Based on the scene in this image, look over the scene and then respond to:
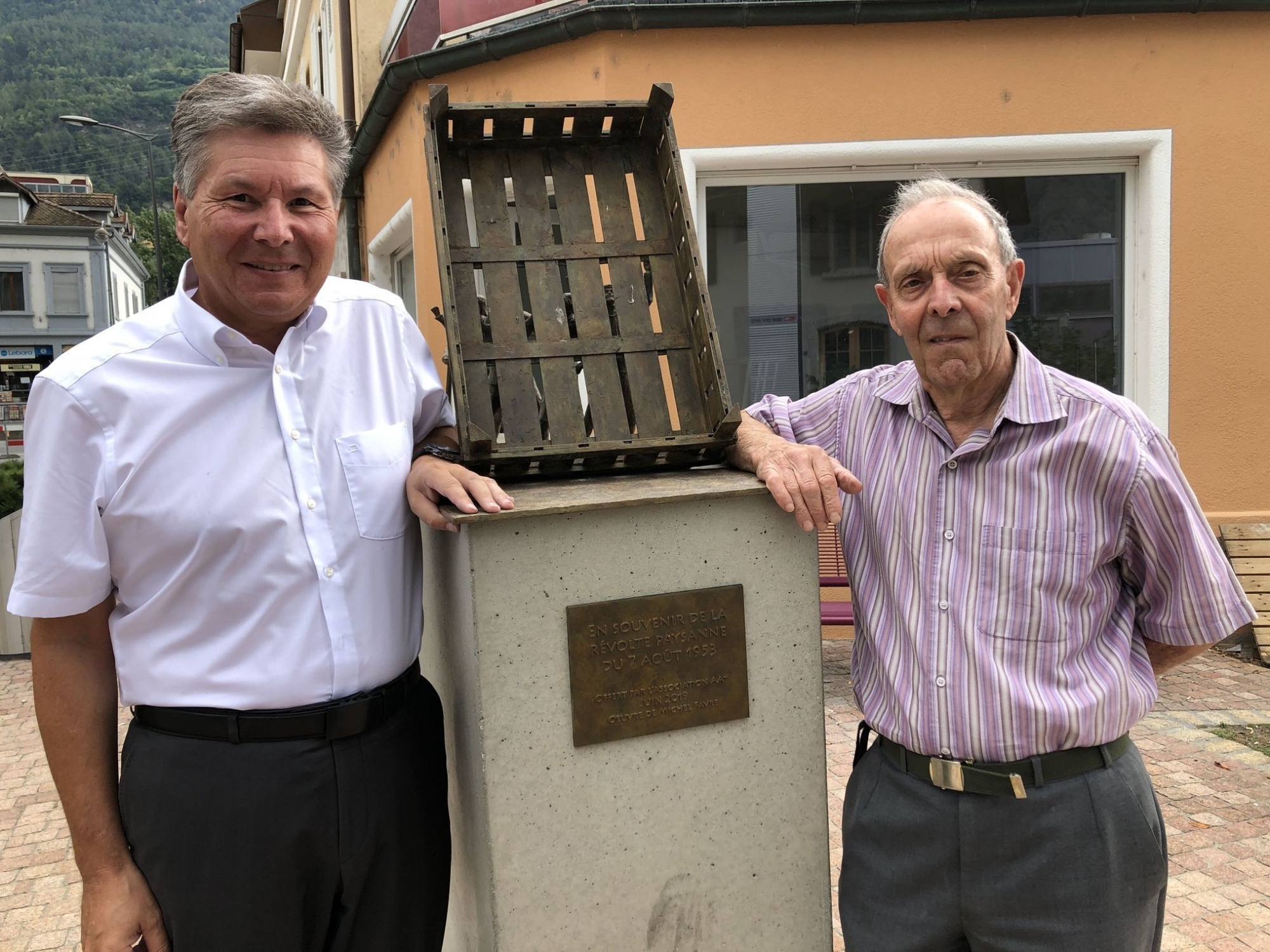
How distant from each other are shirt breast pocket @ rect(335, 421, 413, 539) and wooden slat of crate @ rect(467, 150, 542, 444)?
250 mm

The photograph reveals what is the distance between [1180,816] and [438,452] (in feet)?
12.5

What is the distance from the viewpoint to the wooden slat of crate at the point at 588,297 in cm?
228

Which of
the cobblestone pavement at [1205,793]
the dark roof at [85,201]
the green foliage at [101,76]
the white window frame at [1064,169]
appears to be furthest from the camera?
the green foliage at [101,76]

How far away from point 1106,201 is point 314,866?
6.66m

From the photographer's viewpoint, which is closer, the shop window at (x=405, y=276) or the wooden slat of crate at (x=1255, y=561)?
the wooden slat of crate at (x=1255, y=561)

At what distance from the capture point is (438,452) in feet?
7.18

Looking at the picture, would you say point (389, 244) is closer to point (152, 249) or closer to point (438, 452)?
point (438, 452)

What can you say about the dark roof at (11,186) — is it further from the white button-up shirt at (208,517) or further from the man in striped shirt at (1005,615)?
the man in striped shirt at (1005,615)

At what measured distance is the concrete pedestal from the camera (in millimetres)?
2012

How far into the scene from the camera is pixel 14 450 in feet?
120

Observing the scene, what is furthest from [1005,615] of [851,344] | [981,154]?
[851,344]

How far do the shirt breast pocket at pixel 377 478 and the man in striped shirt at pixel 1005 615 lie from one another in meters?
0.75

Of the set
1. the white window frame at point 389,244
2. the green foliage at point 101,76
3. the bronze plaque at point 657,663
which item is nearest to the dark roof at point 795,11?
the white window frame at point 389,244

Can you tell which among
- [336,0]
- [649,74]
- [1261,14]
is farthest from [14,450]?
[1261,14]
